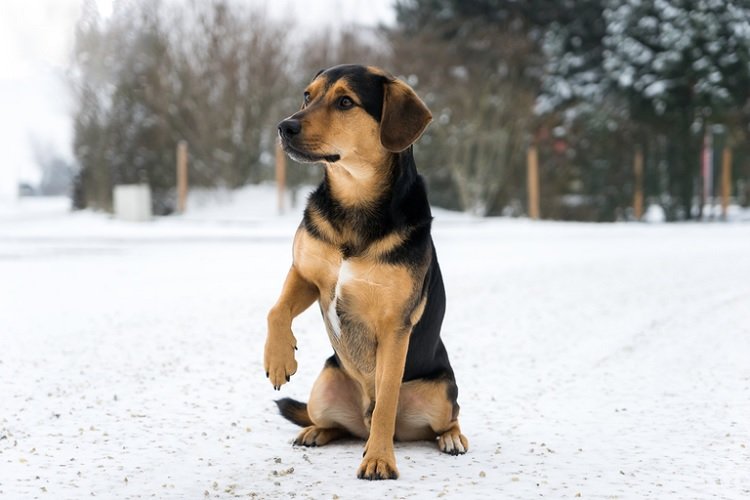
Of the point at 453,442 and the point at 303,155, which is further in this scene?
the point at 453,442

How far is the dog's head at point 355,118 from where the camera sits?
328cm

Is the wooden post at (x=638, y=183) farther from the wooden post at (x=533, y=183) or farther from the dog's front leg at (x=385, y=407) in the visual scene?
the dog's front leg at (x=385, y=407)

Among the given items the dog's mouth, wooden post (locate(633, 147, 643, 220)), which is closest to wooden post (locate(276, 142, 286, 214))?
wooden post (locate(633, 147, 643, 220))

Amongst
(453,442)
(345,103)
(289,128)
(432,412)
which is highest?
(345,103)

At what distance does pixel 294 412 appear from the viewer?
413cm

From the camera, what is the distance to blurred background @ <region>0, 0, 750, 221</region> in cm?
2200

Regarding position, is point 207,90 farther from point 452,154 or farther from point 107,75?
point 452,154

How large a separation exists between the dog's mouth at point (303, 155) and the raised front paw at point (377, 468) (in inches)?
44.3

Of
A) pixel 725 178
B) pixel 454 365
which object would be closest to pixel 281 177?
pixel 725 178

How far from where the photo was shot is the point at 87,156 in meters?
24.8

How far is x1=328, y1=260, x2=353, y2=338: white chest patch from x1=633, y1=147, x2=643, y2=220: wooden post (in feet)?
73.3

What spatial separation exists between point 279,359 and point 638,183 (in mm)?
22713

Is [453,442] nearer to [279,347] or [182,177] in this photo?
[279,347]

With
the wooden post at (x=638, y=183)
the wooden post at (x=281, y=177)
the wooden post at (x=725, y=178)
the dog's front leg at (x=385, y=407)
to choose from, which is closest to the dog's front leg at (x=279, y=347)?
the dog's front leg at (x=385, y=407)
